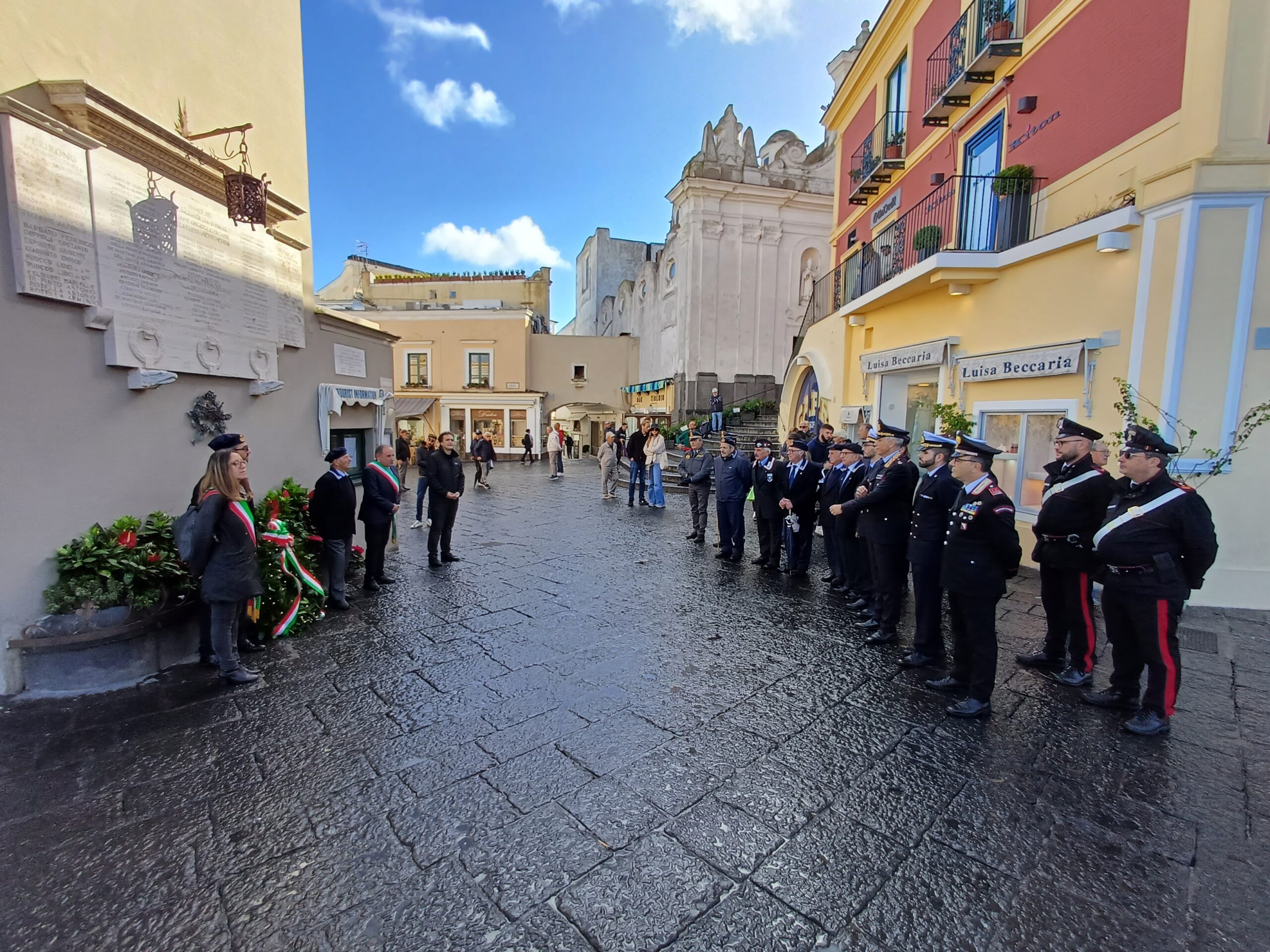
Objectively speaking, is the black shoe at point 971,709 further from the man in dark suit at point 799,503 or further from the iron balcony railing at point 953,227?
the iron balcony railing at point 953,227

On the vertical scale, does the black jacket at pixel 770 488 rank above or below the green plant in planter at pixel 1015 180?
below

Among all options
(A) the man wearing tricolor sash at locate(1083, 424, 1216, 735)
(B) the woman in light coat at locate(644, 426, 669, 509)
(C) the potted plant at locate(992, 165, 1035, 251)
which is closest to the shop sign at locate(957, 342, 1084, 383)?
(C) the potted plant at locate(992, 165, 1035, 251)

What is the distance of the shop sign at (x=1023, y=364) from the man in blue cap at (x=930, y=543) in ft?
11.6

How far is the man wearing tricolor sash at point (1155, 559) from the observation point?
11.5 feet

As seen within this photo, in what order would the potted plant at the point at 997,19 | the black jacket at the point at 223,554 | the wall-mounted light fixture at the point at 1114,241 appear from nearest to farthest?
the black jacket at the point at 223,554 → the wall-mounted light fixture at the point at 1114,241 → the potted plant at the point at 997,19

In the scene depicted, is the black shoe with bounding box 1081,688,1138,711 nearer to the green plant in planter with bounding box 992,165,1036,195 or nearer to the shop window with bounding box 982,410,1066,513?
the shop window with bounding box 982,410,1066,513

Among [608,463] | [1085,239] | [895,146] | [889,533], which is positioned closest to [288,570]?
[889,533]

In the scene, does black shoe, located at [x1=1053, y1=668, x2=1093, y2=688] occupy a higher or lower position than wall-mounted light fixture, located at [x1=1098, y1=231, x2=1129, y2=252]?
lower

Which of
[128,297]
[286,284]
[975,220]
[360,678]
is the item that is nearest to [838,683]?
[360,678]

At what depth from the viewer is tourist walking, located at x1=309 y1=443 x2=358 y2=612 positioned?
5.80 meters

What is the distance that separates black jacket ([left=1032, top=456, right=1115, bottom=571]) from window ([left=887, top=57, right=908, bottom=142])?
34.1ft

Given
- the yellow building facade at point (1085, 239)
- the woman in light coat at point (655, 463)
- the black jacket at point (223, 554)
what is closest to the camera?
the black jacket at point (223, 554)

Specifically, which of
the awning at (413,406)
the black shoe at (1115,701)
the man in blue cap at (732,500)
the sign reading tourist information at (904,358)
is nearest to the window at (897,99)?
the sign reading tourist information at (904,358)

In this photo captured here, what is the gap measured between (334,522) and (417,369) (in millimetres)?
27217
